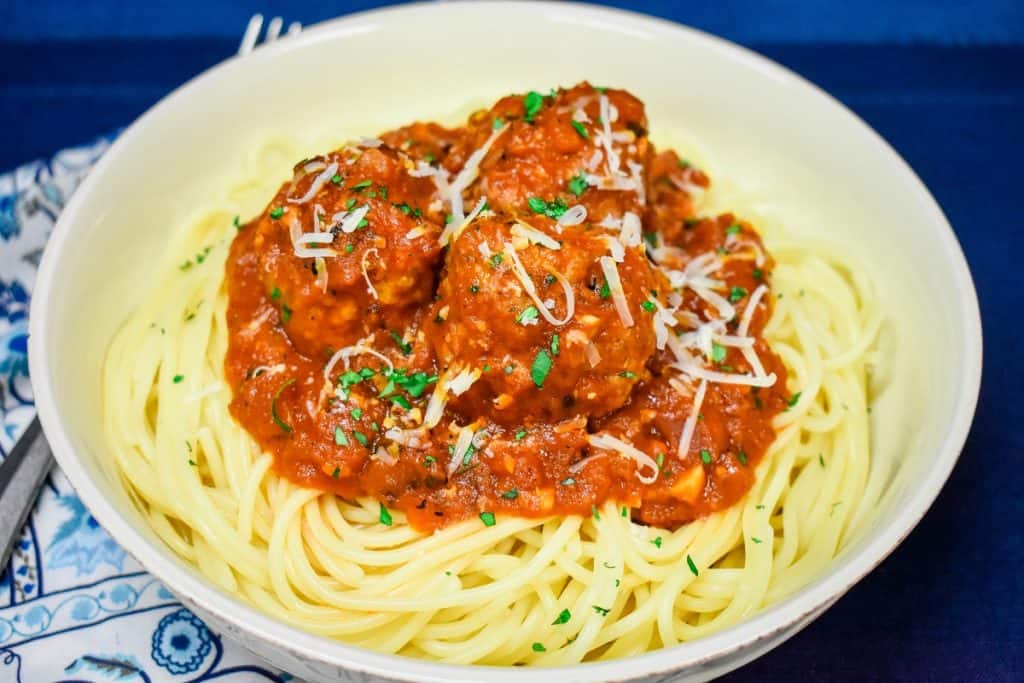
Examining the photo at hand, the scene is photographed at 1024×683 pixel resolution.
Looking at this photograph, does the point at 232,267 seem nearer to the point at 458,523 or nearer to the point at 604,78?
the point at 458,523

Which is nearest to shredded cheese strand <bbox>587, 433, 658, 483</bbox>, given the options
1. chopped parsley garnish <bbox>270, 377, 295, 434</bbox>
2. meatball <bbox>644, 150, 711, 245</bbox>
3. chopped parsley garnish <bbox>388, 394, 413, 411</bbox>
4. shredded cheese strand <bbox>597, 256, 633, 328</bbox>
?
shredded cheese strand <bbox>597, 256, 633, 328</bbox>

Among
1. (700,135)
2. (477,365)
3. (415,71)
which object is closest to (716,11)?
(700,135)

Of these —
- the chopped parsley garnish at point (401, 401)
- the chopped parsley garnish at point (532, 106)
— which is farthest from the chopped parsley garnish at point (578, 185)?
the chopped parsley garnish at point (401, 401)

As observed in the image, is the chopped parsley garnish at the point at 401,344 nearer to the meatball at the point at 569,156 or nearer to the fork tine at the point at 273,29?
the meatball at the point at 569,156

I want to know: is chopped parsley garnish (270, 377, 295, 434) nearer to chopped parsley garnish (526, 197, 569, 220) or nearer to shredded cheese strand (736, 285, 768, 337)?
chopped parsley garnish (526, 197, 569, 220)

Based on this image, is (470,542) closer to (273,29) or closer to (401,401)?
(401,401)
